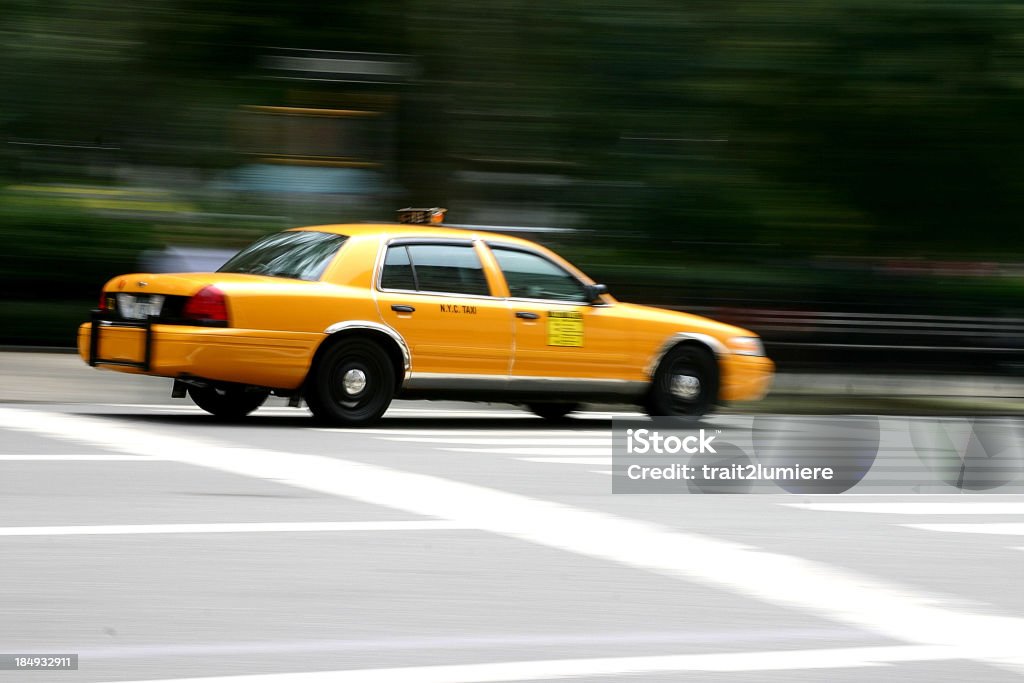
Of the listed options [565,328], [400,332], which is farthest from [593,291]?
[400,332]

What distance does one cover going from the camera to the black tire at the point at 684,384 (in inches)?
448

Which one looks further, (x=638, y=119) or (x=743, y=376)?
(x=638, y=119)

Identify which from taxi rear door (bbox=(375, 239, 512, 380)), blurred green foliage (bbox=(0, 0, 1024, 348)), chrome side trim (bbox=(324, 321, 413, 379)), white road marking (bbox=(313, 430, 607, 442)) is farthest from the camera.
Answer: blurred green foliage (bbox=(0, 0, 1024, 348))

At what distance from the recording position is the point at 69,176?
1681cm

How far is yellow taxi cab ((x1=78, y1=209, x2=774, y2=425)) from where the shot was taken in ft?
32.0

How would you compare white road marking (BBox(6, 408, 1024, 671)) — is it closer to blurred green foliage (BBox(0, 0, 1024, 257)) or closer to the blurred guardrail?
blurred green foliage (BBox(0, 0, 1024, 257))

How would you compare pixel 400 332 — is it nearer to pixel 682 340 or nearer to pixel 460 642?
pixel 682 340

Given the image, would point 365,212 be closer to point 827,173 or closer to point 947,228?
point 827,173

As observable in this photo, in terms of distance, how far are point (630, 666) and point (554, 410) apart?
767cm

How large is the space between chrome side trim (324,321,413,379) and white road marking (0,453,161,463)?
1.90m

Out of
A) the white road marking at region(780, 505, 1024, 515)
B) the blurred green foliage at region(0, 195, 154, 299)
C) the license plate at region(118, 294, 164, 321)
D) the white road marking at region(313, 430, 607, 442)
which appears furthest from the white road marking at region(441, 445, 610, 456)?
the blurred green foliage at region(0, 195, 154, 299)

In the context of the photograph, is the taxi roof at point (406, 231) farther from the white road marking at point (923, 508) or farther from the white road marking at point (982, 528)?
the white road marking at point (982, 528)

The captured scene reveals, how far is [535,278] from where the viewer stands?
10945 mm

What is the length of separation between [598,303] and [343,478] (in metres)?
3.74
